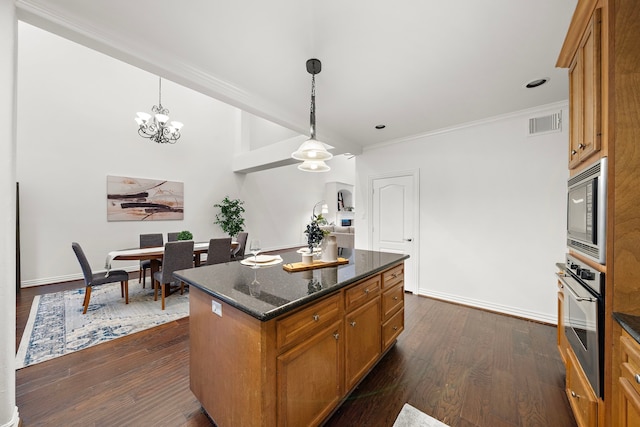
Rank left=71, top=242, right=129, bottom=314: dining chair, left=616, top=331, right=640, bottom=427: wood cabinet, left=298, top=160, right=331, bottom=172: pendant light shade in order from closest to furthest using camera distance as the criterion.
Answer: left=616, top=331, right=640, bottom=427: wood cabinet, left=298, top=160, right=331, bottom=172: pendant light shade, left=71, top=242, right=129, bottom=314: dining chair

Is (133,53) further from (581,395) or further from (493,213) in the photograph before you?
(493,213)

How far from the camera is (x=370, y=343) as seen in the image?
1987mm

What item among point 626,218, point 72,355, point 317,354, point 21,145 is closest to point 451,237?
point 626,218

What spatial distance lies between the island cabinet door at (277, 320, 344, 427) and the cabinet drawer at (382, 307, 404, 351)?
69cm

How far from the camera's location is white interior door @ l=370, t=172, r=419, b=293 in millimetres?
4160

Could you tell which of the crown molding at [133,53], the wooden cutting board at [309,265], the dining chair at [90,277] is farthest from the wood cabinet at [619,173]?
the dining chair at [90,277]

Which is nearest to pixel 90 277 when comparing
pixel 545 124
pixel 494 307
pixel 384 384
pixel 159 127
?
pixel 159 127

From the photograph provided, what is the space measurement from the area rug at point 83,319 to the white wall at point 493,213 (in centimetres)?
395

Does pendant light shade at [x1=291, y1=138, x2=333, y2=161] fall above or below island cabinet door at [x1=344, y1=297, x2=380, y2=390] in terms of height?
above

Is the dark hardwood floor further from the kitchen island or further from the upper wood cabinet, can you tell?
the upper wood cabinet

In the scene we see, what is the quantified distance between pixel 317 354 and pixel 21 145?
602 cm

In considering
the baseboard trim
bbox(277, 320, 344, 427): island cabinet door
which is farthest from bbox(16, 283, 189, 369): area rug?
the baseboard trim

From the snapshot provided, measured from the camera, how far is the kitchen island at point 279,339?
3.88 ft

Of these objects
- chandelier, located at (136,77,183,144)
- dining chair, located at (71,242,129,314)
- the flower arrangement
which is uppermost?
chandelier, located at (136,77,183,144)
